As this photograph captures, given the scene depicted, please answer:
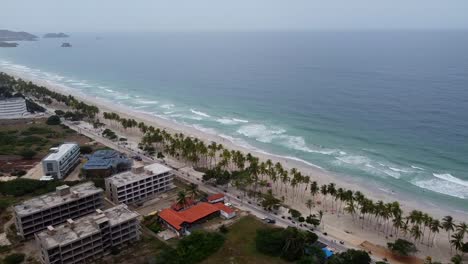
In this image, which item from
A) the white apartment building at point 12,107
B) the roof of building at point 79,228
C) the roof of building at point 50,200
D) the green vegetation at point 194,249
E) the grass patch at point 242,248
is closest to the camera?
the roof of building at point 79,228

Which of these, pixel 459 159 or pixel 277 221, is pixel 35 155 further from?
pixel 459 159

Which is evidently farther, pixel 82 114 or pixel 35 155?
Answer: pixel 82 114

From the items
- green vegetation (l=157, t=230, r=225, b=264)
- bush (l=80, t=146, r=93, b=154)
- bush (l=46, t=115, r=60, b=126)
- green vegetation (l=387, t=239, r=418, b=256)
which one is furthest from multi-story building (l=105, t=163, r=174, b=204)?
bush (l=46, t=115, r=60, b=126)

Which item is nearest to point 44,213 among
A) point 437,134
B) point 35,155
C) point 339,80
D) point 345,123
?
point 35,155

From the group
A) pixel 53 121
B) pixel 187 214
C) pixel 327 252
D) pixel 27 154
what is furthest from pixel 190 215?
pixel 53 121

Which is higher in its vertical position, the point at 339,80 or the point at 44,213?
the point at 339,80

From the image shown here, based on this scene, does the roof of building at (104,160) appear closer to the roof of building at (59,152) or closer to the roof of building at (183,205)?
the roof of building at (59,152)

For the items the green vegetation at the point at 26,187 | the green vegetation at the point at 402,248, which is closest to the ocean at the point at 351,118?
the green vegetation at the point at 402,248

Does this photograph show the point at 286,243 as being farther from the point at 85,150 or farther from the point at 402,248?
the point at 85,150
